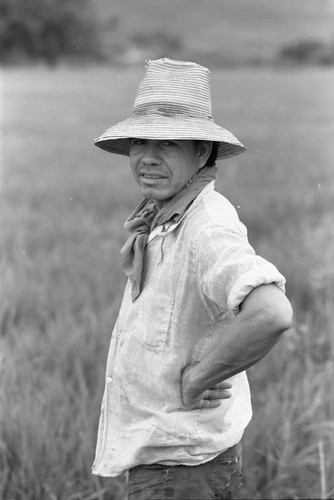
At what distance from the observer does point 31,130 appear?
9.90 m

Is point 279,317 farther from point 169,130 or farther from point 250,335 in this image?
point 169,130

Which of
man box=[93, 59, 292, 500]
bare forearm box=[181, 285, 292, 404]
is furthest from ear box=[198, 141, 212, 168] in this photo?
bare forearm box=[181, 285, 292, 404]

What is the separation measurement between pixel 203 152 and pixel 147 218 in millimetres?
185

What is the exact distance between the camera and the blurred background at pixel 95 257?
7.67ft

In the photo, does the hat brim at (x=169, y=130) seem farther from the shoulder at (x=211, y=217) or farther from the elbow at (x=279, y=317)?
the elbow at (x=279, y=317)

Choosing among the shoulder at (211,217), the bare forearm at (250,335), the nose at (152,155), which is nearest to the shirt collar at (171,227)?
the shoulder at (211,217)

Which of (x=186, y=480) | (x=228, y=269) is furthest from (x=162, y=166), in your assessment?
(x=186, y=480)

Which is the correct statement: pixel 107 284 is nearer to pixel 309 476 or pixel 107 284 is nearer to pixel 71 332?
pixel 71 332

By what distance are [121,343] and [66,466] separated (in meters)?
0.91

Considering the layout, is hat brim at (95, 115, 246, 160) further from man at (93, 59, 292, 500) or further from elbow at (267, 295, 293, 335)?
elbow at (267, 295, 293, 335)

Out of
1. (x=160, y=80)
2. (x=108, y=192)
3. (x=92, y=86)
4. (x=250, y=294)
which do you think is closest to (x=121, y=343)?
(x=250, y=294)

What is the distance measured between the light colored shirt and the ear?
Answer: 0.07 m

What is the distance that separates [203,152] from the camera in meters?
1.47

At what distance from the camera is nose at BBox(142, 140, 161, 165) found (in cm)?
140
